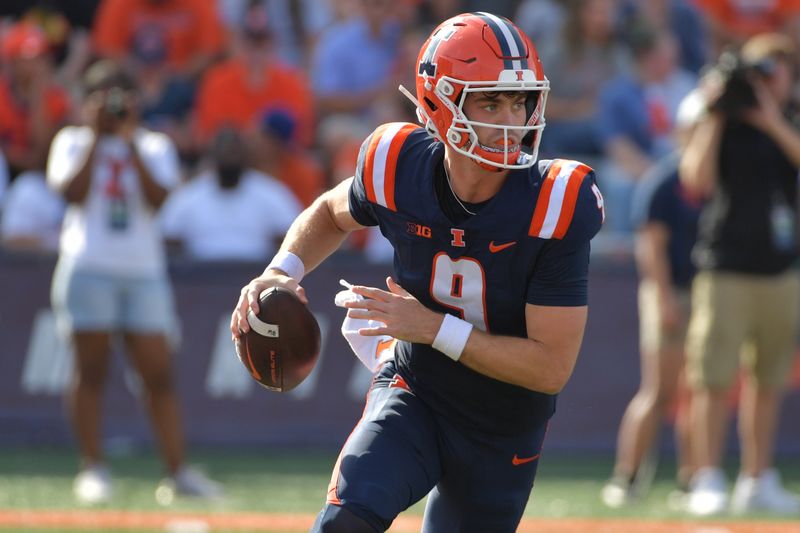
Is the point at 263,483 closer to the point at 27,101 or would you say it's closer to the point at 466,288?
the point at 27,101

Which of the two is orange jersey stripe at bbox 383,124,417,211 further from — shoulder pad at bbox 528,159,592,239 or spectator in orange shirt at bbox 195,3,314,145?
spectator in orange shirt at bbox 195,3,314,145

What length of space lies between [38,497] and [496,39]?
4.49 m

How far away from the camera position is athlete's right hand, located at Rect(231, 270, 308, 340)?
4.05m

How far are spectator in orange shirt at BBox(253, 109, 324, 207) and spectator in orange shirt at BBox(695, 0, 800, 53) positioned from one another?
3.71 metres

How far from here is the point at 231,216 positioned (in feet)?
30.4

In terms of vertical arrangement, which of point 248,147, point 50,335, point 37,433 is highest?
point 248,147

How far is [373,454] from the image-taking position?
3889 millimetres

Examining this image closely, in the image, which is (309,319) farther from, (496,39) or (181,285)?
(181,285)

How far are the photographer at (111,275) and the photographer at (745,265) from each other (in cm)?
275

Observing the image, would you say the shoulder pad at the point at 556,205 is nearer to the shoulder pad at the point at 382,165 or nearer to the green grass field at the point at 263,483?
the shoulder pad at the point at 382,165

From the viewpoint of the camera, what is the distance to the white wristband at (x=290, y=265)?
4230mm

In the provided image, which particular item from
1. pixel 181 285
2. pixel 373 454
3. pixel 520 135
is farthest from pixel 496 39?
pixel 181 285

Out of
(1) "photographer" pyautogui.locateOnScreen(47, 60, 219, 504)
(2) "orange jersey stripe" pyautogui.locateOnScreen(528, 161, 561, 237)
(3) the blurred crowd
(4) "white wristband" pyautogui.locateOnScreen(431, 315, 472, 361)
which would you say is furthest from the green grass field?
(2) "orange jersey stripe" pyautogui.locateOnScreen(528, 161, 561, 237)

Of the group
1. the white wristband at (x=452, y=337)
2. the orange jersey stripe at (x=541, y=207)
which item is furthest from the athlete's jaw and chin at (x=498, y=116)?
the white wristband at (x=452, y=337)
